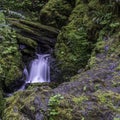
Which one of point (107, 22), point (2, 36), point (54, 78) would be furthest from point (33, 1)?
point (107, 22)

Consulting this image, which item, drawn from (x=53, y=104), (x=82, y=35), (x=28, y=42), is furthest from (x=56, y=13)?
(x=53, y=104)

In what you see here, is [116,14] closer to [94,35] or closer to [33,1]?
[94,35]

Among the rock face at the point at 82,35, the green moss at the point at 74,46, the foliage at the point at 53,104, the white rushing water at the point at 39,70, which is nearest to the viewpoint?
the foliage at the point at 53,104

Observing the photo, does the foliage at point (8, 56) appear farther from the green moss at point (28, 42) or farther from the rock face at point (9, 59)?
the green moss at point (28, 42)

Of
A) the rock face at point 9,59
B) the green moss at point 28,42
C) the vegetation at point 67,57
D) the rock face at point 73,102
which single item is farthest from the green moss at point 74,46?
the rock face at point 73,102

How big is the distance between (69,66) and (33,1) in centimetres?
813

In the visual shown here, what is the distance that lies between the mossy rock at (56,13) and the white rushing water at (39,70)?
2265 millimetres

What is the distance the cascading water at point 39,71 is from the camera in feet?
36.4

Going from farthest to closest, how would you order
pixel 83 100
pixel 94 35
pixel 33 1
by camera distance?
pixel 33 1, pixel 94 35, pixel 83 100

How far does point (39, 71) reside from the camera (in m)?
11.4

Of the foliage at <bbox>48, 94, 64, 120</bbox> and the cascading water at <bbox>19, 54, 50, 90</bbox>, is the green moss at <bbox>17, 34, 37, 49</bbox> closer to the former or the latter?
the cascading water at <bbox>19, 54, 50, 90</bbox>

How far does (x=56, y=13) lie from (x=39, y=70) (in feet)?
11.0

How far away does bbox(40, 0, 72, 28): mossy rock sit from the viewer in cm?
1322

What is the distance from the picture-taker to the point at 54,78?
1088 centimetres
